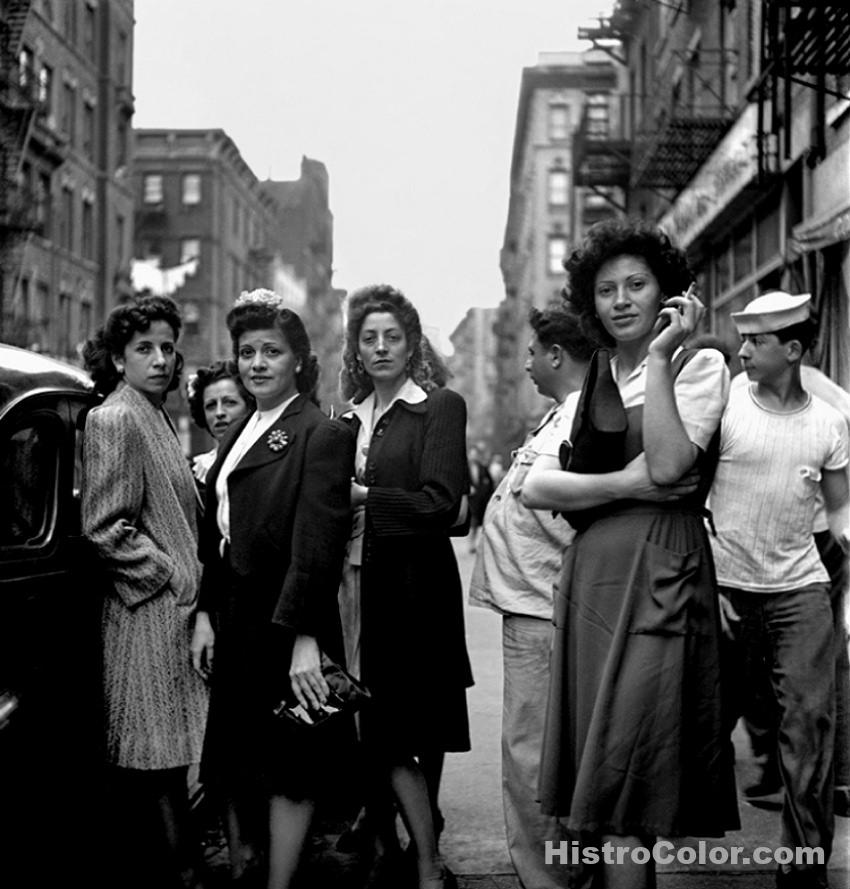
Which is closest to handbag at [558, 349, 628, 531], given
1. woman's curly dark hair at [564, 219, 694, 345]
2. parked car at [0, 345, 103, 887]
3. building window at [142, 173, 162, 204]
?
woman's curly dark hair at [564, 219, 694, 345]

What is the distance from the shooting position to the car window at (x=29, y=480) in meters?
4.37

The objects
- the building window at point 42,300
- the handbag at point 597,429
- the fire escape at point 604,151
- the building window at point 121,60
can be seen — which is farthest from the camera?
the building window at point 121,60

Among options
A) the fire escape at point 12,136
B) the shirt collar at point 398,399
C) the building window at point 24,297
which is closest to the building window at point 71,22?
the fire escape at point 12,136

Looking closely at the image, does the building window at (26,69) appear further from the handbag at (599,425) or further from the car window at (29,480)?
the handbag at (599,425)

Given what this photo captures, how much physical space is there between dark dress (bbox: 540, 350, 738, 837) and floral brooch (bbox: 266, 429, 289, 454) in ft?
4.14

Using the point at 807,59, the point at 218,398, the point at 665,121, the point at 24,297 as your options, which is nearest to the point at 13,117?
the point at 24,297

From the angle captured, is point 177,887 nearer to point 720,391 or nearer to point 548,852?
point 548,852

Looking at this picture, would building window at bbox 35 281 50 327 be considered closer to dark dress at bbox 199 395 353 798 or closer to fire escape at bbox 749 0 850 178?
fire escape at bbox 749 0 850 178

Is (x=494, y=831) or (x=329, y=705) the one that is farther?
(x=494, y=831)

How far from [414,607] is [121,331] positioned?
161 cm

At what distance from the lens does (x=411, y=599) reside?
15.9ft

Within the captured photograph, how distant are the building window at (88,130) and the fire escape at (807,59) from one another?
3180 centimetres

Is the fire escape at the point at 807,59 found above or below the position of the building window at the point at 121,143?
below

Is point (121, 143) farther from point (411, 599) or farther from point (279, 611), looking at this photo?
point (279, 611)
